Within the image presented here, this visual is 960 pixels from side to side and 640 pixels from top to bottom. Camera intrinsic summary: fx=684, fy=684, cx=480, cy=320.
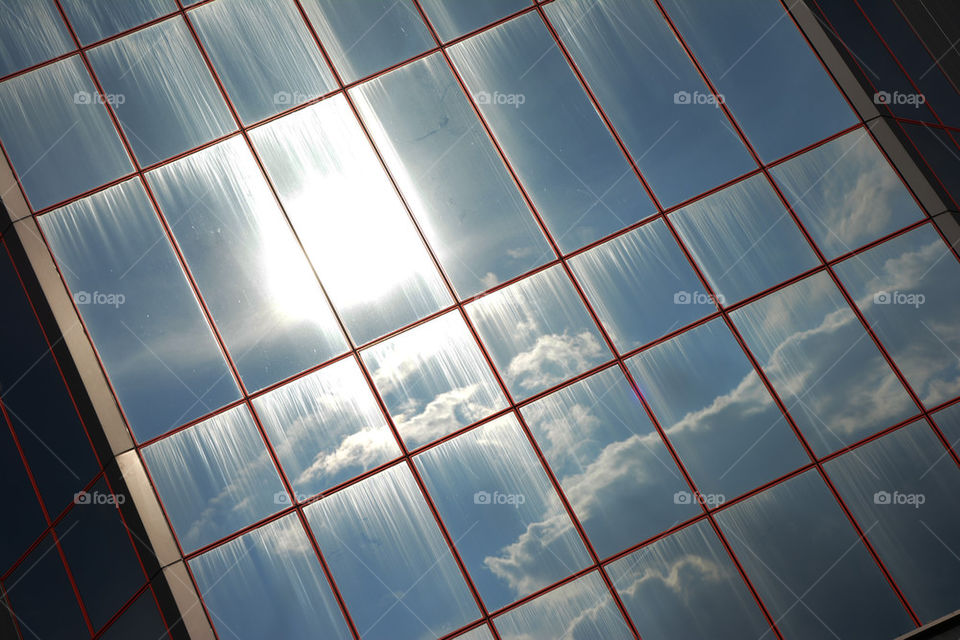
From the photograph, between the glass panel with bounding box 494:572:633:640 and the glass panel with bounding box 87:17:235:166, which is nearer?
the glass panel with bounding box 494:572:633:640

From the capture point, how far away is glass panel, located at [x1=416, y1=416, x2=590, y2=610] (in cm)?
1680

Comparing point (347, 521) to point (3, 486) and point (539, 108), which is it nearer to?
point (3, 486)

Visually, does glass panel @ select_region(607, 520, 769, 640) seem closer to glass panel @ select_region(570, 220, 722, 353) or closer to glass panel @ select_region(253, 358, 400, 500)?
glass panel @ select_region(570, 220, 722, 353)

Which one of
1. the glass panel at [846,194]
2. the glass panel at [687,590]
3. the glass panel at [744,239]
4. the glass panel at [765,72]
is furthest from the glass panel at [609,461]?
the glass panel at [765,72]

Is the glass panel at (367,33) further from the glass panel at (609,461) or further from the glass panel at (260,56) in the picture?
the glass panel at (609,461)

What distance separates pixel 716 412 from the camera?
685 inches

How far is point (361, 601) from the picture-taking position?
54.6ft

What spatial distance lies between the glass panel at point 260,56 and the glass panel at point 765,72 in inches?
401

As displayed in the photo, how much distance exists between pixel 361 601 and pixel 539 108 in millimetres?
13618

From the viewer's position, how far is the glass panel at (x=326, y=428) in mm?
17188

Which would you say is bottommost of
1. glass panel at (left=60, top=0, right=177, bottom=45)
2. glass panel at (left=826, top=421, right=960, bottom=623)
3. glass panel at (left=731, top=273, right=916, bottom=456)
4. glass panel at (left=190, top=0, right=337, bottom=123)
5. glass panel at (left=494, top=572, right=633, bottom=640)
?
glass panel at (left=826, top=421, right=960, bottom=623)

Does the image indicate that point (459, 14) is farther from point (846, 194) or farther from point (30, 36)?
point (30, 36)

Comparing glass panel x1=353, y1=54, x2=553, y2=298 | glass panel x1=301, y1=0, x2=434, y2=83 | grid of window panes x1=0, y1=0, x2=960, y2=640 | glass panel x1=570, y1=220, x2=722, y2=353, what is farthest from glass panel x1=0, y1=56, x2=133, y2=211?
glass panel x1=570, y1=220, x2=722, y2=353

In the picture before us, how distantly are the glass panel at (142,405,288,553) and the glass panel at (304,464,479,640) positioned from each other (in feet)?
4.76
